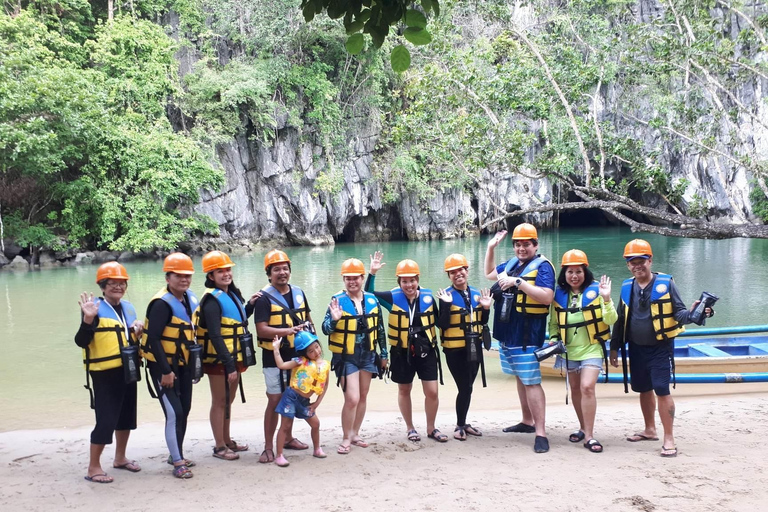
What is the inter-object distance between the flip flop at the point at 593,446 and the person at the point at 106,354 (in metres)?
3.01

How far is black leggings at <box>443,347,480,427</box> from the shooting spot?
448 centimetres

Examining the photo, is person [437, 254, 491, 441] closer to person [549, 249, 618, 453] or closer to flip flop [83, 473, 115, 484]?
person [549, 249, 618, 453]

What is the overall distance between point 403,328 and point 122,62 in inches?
913

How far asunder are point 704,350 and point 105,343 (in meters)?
6.78

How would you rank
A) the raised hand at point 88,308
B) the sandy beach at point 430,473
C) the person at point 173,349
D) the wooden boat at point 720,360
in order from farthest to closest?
the wooden boat at point 720,360
the person at point 173,349
the raised hand at point 88,308
the sandy beach at point 430,473

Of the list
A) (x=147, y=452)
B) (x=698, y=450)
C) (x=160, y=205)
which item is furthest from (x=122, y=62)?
(x=698, y=450)

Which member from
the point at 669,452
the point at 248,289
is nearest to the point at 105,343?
the point at 669,452

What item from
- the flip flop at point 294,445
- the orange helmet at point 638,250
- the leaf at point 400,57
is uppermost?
the leaf at point 400,57

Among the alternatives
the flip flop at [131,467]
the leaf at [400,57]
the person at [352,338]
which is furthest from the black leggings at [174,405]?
the leaf at [400,57]

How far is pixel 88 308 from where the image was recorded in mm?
3549

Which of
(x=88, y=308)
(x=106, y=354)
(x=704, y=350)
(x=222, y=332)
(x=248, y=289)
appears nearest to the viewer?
(x=88, y=308)

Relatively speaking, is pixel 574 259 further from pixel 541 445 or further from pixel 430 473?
pixel 430 473

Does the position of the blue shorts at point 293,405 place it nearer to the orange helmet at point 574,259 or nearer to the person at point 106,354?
the person at point 106,354

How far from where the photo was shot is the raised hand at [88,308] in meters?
3.54
